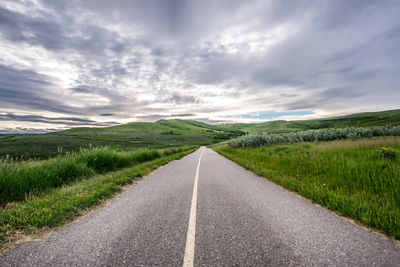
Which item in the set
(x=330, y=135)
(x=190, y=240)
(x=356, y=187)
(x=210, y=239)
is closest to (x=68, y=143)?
(x=190, y=240)

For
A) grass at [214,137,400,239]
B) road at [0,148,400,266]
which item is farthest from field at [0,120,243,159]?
grass at [214,137,400,239]

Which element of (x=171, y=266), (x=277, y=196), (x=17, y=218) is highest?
(x=17, y=218)

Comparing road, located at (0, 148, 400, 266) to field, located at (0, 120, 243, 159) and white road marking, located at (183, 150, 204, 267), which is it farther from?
field, located at (0, 120, 243, 159)

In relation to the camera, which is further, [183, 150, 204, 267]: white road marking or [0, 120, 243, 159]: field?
[0, 120, 243, 159]: field

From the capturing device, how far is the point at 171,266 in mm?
2311

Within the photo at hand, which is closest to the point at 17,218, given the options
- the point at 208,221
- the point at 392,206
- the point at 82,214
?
the point at 82,214

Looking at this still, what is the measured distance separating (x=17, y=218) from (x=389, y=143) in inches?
716

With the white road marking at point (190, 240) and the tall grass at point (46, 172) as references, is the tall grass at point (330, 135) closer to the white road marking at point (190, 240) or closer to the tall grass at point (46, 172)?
the tall grass at point (46, 172)

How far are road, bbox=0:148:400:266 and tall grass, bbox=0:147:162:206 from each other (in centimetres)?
315

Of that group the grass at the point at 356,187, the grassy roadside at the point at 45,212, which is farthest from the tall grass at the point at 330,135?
the grassy roadside at the point at 45,212

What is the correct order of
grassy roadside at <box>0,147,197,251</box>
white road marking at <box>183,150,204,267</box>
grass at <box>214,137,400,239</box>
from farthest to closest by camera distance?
grass at <box>214,137,400,239</box>, grassy roadside at <box>0,147,197,251</box>, white road marking at <box>183,150,204,267</box>

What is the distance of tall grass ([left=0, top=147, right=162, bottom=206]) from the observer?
4988 millimetres

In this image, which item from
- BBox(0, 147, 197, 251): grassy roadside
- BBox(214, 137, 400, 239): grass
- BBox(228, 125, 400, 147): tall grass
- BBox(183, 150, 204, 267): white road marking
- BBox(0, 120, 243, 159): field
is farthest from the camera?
BBox(0, 120, 243, 159): field

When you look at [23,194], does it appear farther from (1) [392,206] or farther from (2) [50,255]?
(1) [392,206]
